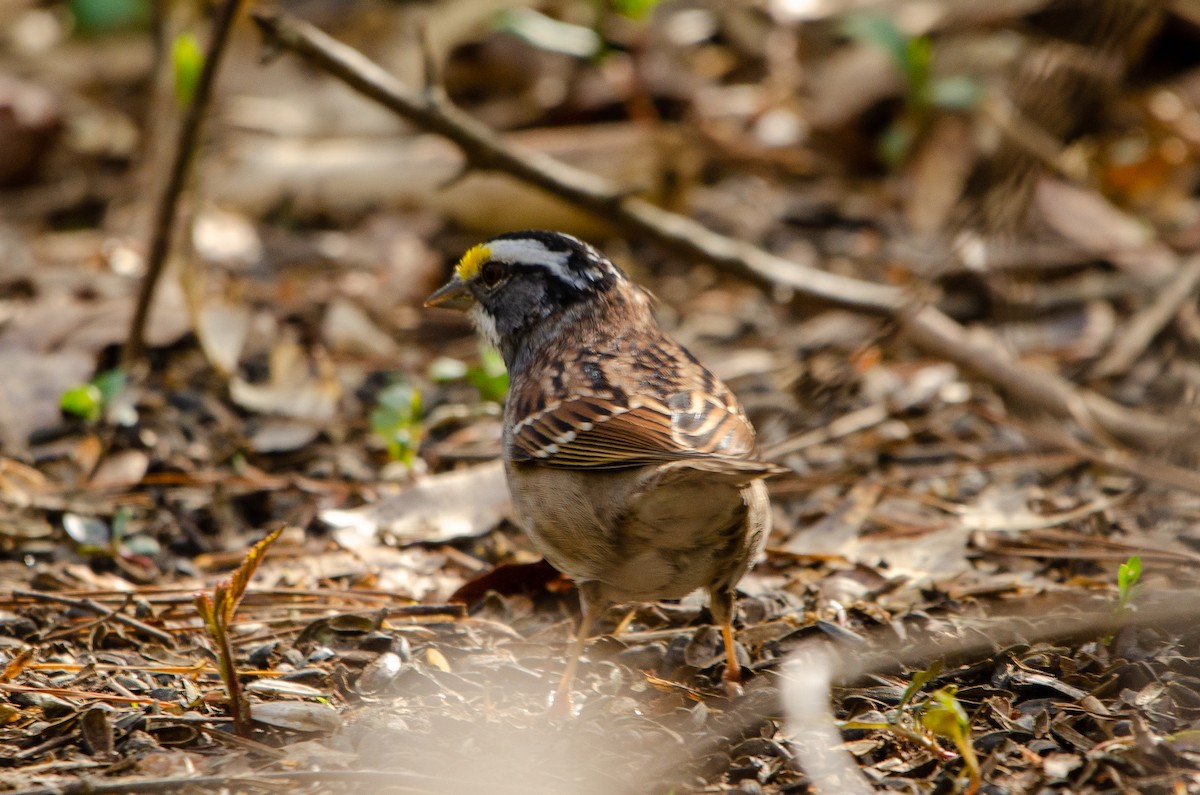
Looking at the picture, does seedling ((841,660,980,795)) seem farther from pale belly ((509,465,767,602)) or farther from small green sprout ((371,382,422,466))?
small green sprout ((371,382,422,466))

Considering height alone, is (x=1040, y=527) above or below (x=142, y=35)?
below

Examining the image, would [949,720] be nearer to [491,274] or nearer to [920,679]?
[920,679]

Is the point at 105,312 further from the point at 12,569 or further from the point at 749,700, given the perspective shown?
the point at 749,700

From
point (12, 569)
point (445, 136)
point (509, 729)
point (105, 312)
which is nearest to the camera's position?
point (509, 729)

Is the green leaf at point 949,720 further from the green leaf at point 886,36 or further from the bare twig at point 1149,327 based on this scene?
the green leaf at point 886,36

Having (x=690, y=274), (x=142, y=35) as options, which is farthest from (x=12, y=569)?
(x=142, y=35)

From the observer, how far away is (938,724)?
3.05 metres

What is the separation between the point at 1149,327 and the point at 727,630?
125 inches

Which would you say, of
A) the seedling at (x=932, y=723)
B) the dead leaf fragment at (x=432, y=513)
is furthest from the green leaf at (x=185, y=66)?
the seedling at (x=932, y=723)

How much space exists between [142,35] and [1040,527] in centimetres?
746

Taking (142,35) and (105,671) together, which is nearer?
(105,671)

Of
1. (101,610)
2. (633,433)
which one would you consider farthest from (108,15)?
(633,433)

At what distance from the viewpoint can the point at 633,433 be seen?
3.70 metres

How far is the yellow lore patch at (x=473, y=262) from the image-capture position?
492cm
